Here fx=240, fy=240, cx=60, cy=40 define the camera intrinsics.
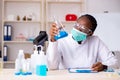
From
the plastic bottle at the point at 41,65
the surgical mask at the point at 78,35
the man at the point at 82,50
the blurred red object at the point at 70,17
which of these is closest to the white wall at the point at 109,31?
the blurred red object at the point at 70,17

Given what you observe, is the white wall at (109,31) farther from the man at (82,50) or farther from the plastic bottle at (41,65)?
the plastic bottle at (41,65)

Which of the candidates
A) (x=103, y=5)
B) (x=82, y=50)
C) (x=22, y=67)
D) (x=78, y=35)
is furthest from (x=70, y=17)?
(x=22, y=67)

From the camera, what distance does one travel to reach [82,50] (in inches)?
80.5

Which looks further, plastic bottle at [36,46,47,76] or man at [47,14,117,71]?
man at [47,14,117,71]

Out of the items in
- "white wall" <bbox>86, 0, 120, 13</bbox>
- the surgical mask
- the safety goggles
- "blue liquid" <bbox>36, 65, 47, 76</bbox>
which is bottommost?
"blue liquid" <bbox>36, 65, 47, 76</bbox>

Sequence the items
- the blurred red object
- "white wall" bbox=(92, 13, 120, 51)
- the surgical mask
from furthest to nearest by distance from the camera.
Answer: the blurred red object
"white wall" bbox=(92, 13, 120, 51)
the surgical mask

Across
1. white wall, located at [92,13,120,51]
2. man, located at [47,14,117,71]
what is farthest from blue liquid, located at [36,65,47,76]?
white wall, located at [92,13,120,51]

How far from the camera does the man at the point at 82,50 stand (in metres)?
1.92

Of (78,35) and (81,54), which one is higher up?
(78,35)

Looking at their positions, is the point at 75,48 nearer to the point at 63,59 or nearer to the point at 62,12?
the point at 63,59

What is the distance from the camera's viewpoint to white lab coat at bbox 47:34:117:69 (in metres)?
1.98

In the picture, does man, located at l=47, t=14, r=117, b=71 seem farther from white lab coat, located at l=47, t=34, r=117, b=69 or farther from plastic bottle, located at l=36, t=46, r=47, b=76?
plastic bottle, located at l=36, t=46, r=47, b=76

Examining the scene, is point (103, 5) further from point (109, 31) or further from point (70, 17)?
point (70, 17)

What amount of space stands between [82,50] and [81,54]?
41 millimetres
